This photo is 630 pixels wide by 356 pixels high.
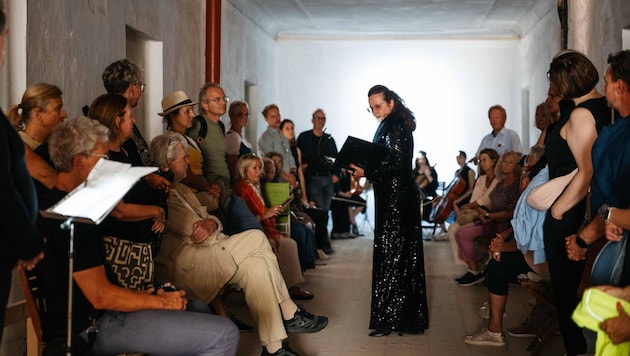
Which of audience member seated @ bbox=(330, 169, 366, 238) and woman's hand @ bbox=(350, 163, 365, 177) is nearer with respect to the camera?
woman's hand @ bbox=(350, 163, 365, 177)

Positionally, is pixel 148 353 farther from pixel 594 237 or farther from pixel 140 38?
pixel 140 38

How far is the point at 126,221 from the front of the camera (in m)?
3.63

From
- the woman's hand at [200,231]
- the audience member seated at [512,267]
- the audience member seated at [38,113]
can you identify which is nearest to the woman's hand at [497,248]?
the audience member seated at [512,267]

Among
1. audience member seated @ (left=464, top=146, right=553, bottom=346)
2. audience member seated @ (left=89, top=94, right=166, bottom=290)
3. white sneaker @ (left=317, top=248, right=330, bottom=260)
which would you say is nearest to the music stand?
audience member seated @ (left=89, top=94, right=166, bottom=290)

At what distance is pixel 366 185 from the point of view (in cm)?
1262

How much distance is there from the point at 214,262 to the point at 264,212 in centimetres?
176

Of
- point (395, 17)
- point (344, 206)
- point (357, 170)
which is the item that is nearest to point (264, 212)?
point (357, 170)

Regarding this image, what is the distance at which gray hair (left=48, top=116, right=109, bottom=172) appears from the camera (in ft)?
9.85

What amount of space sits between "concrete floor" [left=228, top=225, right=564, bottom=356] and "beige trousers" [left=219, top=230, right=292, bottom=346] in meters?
0.44

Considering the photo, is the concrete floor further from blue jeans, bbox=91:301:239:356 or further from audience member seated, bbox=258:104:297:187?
blue jeans, bbox=91:301:239:356

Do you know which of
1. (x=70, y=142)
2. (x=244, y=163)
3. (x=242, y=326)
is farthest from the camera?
(x=244, y=163)

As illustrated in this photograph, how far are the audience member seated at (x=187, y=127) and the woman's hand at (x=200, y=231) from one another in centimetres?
61

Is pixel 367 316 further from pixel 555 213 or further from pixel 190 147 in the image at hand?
pixel 555 213

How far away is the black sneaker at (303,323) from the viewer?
15.5 feet
